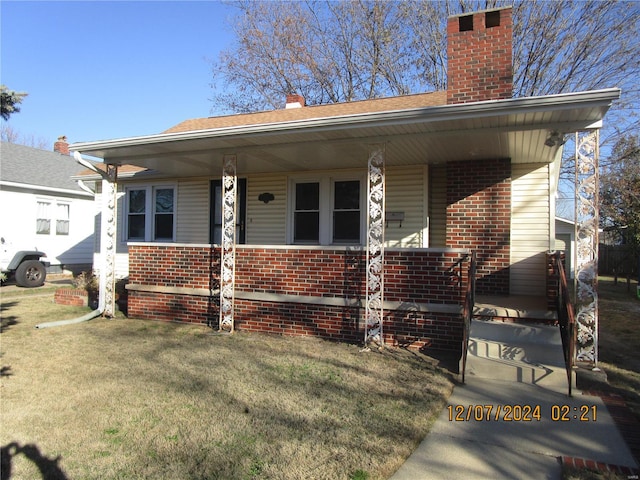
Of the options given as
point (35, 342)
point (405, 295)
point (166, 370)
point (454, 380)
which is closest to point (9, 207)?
point (35, 342)

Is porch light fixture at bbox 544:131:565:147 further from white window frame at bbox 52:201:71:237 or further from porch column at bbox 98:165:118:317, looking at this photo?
white window frame at bbox 52:201:71:237

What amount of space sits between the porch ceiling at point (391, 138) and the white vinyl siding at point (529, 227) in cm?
31

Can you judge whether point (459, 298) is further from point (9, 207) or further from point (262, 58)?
point (262, 58)

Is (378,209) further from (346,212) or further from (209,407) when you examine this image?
(209,407)

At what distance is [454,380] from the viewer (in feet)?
16.0

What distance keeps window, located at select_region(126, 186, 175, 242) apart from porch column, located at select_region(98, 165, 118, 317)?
2.72m

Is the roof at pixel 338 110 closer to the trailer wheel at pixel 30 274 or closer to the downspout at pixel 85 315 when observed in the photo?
the downspout at pixel 85 315

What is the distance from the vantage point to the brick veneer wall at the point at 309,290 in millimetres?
6094

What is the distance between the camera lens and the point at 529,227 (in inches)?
300

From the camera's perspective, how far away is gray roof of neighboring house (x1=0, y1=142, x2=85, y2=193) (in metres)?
15.2

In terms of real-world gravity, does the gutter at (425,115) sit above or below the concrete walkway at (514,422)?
above

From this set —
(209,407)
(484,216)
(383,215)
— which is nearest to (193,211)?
(383,215)

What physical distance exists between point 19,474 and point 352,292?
4.45m

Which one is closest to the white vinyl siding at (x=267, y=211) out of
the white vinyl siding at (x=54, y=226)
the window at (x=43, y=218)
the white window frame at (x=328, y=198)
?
the white window frame at (x=328, y=198)
